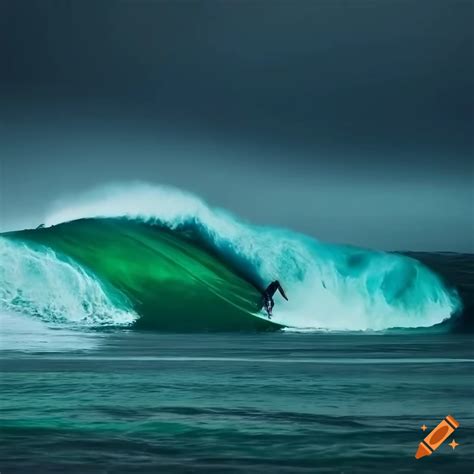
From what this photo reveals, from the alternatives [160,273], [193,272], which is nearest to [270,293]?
[193,272]

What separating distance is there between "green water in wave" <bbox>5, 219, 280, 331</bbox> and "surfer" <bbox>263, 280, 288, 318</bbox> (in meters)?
0.07

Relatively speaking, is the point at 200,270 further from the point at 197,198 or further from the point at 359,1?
the point at 359,1

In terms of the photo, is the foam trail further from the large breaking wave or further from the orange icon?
the orange icon

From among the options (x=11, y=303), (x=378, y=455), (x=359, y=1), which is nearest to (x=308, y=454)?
(x=378, y=455)

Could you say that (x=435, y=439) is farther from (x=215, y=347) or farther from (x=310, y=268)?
(x=310, y=268)

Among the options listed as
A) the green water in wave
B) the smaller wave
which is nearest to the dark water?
the smaller wave

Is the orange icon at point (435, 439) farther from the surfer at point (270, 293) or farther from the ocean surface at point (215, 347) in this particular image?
the surfer at point (270, 293)

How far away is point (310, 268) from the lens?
9195 millimetres

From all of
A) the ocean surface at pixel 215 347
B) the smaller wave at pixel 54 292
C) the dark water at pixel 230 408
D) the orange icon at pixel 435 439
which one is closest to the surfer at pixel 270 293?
the ocean surface at pixel 215 347

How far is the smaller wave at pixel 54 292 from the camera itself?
27.3ft

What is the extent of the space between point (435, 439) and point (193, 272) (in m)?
6.43

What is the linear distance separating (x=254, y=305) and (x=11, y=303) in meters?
1.95

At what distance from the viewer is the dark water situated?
9.20 feet

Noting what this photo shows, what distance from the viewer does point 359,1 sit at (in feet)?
28.5
